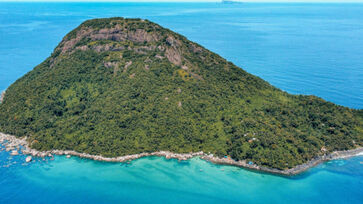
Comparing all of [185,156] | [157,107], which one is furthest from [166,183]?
[157,107]

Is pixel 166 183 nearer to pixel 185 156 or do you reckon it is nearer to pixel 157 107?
pixel 185 156

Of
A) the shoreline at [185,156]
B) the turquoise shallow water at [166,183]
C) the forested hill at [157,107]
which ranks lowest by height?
the turquoise shallow water at [166,183]

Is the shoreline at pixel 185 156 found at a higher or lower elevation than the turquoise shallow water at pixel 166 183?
higher

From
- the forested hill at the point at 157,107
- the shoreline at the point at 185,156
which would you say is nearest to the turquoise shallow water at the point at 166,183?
the shoreline at the point at 185,156

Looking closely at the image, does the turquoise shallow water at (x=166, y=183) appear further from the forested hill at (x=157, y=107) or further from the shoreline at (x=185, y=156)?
the forested hill at (x=157, y=107)

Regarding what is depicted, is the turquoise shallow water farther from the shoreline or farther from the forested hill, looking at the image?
the forested hill

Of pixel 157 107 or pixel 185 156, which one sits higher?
pixel 157 107

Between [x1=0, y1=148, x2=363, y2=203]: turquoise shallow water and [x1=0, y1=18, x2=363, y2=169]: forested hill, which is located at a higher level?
[x1=0, y1=18, x2=363, y2=169]: forested hill

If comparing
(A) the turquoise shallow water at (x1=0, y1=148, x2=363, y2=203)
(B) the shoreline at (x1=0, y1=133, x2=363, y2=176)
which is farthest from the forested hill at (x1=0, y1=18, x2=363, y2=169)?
(A) the turquoise shallow water at (x1=0, y1=148, x2=363, y2=203)

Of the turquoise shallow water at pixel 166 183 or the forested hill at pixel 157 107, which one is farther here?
the forested hill at pixel 157 107
